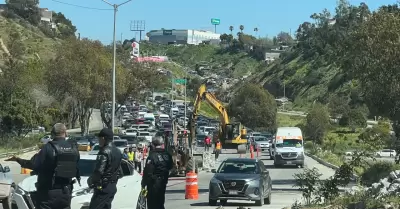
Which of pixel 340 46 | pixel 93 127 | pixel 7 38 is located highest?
pixel 7 38

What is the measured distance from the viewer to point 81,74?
6475 centimetres

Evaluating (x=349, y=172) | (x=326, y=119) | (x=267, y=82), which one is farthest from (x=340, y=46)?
(x=267, y=82)

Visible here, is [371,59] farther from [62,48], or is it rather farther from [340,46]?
[62,48]

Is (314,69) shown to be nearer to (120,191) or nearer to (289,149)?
(289,149)

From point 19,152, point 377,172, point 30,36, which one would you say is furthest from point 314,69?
point 377,172

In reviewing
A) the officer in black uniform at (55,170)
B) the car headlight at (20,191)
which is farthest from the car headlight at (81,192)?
the officer in black uniform at (55,170)

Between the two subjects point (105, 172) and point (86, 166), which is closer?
point (105, 172)

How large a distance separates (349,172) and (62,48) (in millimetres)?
51702

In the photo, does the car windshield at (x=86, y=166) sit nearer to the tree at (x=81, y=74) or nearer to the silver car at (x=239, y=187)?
the silver car at (x=239, y=187)

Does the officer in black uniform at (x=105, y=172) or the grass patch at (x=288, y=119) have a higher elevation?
the officer in black uniform at (x=105, y=172)

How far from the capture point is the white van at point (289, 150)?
157 ft

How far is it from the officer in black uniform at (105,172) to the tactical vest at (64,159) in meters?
0.75

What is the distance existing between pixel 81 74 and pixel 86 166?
48.6 m

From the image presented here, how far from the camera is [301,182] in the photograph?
18.7m
